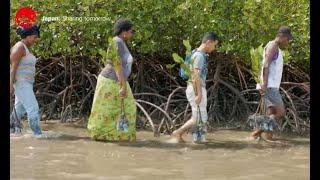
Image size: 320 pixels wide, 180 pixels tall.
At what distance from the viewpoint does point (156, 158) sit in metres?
5.83

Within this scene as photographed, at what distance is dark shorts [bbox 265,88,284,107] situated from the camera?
7.05 metres

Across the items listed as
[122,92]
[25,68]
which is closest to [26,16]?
[25,68]

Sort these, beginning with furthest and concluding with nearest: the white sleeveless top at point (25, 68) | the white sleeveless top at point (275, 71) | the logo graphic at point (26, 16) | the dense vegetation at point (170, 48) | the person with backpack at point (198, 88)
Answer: the logo graphic at point (26, 16) → the dense vegetation at point (170, 48) → the white sleeveless top at point (275, 71) → the white sleeveless top at point (25, 68) → the person with backpack at point (198, 88)

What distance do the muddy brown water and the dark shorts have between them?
0.46 metres

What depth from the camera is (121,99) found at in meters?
6.75

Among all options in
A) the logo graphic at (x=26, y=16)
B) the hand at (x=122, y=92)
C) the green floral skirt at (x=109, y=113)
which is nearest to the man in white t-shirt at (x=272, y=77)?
the green floral skirt at (x=109, y=113)

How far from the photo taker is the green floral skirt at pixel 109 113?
6738 mm

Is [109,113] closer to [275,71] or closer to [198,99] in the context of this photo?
[198,99]

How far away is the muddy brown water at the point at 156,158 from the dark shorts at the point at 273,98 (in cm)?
46

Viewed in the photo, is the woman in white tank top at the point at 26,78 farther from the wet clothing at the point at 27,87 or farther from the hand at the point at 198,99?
the hand at the point at 198,99

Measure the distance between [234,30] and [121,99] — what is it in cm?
195

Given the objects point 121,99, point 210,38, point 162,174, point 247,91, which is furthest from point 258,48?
point 162,174

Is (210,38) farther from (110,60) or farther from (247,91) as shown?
(247,91)

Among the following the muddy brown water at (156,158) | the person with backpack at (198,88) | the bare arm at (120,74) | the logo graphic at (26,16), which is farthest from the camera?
the logo graphic at (26,16)
